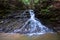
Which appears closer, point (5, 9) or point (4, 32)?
point (4, 32)

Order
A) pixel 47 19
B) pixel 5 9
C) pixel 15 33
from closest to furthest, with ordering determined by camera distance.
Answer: pixel 15 33 < pixel 47 19 < pixel 5 9

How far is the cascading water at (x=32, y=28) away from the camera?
28.9 ft

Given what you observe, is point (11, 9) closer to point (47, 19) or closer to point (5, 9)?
point (5, 9)

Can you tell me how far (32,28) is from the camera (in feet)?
30.1

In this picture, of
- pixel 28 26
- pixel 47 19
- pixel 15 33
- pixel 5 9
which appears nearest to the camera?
pixel 15 33

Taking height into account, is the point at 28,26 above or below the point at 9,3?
below

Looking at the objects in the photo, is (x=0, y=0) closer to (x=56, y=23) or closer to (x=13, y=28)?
(x=13, y=28)

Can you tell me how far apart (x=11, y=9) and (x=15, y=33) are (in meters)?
2.81

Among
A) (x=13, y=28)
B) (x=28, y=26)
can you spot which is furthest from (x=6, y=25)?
(x=28, y=26)

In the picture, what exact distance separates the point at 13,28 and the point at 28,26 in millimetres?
786

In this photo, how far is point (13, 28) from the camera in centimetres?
914

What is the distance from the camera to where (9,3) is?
11.4m

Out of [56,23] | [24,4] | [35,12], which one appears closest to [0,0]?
[24,4]

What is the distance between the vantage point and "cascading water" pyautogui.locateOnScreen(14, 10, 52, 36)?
8.80 metres
